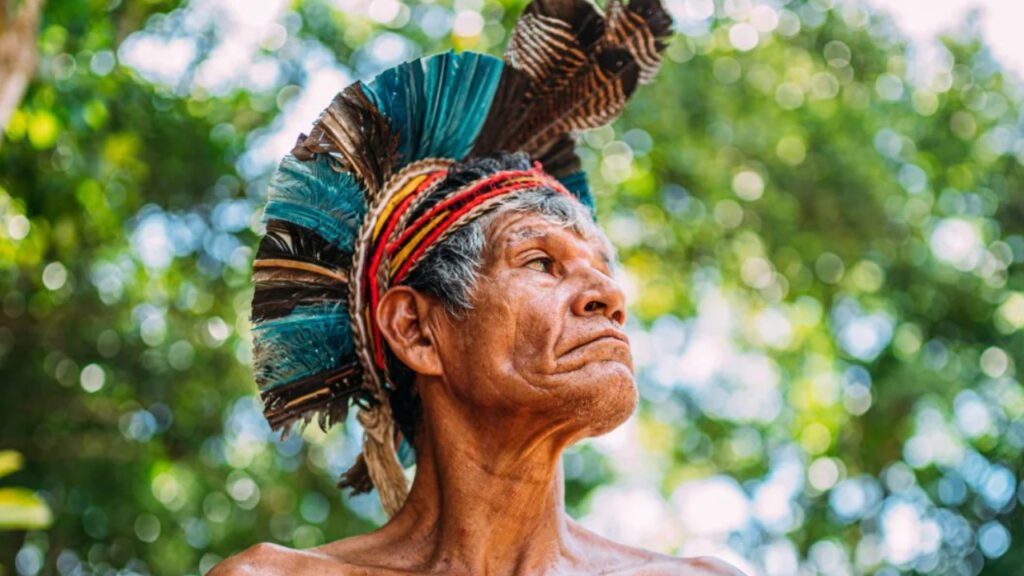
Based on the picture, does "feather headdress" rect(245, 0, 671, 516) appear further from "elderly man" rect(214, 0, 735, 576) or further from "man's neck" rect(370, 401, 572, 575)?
"man's neck" rect(370, 401, 572, 575)

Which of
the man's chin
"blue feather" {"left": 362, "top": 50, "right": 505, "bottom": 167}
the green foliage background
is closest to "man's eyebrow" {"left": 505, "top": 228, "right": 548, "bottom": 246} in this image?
the man's chin

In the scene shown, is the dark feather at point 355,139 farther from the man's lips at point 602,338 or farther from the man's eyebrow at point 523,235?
the man's lips at point 602,338

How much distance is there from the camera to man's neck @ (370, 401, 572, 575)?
11.1 feet

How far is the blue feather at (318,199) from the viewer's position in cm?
374

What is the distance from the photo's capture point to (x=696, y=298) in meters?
12.9

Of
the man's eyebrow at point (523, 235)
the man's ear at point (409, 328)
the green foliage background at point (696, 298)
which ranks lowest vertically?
the green foliage background at point (696, 298)

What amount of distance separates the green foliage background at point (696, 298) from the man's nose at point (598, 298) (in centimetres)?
665

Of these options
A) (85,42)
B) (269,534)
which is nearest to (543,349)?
(85,42)

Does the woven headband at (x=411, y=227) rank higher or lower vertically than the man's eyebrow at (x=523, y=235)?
lower

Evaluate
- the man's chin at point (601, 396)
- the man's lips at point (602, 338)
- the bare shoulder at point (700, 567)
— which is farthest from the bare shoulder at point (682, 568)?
the man's lips at point (602, 338)

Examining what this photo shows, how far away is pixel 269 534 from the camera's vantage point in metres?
12.1

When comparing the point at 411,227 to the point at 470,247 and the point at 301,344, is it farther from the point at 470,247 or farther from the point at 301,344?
the point at 301,344

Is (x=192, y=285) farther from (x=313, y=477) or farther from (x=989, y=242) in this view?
(x=989, y=242)

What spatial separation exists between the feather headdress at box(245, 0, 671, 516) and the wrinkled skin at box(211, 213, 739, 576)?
227 mm
